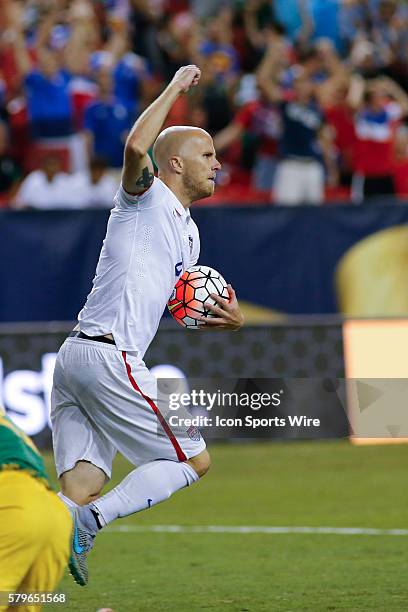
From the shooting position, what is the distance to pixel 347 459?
1352cm

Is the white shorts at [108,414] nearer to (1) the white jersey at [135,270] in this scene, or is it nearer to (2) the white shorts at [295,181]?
(1) the white jersey at [135,270]

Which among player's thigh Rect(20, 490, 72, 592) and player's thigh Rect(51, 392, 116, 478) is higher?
player's thigh Rect(20, 490, 72, 592)

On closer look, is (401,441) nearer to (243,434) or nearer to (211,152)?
(243,434)

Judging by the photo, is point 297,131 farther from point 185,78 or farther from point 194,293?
point 185,78

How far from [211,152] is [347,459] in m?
6.99

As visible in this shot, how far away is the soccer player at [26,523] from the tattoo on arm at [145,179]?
2007 millimetres

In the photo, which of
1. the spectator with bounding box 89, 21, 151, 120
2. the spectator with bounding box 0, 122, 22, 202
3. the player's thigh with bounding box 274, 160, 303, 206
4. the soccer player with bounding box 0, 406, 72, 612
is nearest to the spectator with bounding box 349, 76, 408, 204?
the player's thigh with bounding box 274, 160, 303, 206

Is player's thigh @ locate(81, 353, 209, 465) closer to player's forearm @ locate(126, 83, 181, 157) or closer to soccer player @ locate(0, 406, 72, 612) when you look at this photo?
player's forearm @ locate(126, 83, 181, 157)

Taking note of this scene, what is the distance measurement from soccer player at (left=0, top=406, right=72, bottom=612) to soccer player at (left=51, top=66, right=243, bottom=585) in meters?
1.59

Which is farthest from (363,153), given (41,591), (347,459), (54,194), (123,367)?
(41,591)

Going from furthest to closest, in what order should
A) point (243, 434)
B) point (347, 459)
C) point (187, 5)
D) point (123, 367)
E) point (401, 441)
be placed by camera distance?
point (187, 5) → point (401, 441) → point (347, 459) → point (243, 434) → point (123, 367)

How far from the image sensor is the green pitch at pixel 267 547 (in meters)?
7.29

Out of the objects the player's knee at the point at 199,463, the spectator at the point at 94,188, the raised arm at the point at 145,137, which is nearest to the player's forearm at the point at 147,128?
the raised arm at the point at 145,137

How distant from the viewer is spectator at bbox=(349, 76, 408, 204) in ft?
57.5
